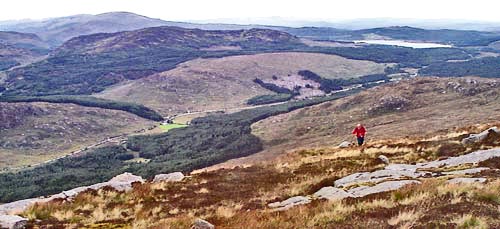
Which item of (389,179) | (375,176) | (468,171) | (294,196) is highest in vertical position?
(468,171)

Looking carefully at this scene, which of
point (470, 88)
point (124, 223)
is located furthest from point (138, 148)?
point (124, 223)

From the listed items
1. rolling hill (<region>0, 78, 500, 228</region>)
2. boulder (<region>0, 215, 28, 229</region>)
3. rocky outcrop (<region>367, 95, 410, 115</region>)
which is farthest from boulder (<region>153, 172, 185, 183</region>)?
rocky outcrop (<region>367, 95, 410, 115</region>)

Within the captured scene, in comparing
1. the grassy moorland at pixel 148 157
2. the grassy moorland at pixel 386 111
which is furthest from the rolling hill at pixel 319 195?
the grassy moorland at pixel 148 157

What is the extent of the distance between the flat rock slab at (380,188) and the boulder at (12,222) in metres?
12.4

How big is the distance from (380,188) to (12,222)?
45.3ft

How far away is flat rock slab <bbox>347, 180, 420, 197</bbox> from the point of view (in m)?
21.0

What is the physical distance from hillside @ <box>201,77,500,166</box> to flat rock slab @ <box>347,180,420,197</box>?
81.6m

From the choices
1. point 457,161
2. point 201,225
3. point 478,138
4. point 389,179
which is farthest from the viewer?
point 478,138

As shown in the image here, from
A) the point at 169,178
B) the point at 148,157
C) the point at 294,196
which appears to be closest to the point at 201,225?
the point at 294,196

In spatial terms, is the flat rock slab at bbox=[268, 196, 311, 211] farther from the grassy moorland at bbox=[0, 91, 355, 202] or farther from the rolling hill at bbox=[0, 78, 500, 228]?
the grassy moorland at bbox=[0, 91, 355, 202]

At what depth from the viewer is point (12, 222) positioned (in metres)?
19.0

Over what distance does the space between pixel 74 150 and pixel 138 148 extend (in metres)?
27.0

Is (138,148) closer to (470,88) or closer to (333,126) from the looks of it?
(333,126)

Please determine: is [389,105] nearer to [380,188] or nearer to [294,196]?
[294,196]
